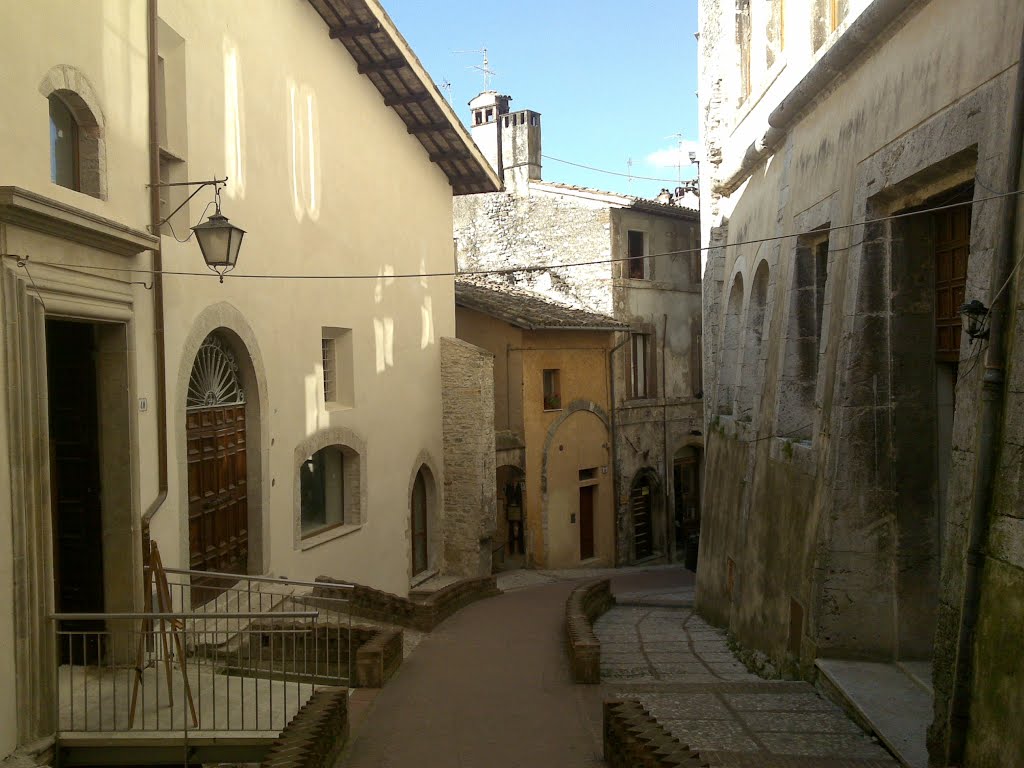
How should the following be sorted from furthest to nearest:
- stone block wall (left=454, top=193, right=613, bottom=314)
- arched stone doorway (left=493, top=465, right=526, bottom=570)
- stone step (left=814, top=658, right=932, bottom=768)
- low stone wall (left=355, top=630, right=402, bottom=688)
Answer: stone block wall (left=454, top=193, right=613, bottom=314), arched stone doorway (left=493, top=465, right=526, bottom=570), low stone wall (left=355, top=630, right=402, bottom=688), stone step (left=814, top=658, right=932, bottom=768)

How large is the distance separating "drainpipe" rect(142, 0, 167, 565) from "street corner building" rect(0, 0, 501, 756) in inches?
0.9

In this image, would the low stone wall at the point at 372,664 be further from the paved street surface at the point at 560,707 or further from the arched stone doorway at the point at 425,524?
the arched stone doorway at the point at 425,524

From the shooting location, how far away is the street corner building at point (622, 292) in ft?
79.7

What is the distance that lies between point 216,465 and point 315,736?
455 cm

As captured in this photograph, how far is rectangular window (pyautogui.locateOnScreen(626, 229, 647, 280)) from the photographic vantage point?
25.1 metres

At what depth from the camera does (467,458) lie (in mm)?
17203

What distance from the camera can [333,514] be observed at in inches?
533

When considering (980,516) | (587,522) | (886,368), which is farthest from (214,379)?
(587,522)

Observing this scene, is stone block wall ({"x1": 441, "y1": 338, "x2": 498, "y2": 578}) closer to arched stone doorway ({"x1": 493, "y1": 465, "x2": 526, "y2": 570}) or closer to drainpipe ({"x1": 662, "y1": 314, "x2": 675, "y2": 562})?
arched stone doorway ({"x1": 493, "y1": 465, "x2": 526, "y2": 570})

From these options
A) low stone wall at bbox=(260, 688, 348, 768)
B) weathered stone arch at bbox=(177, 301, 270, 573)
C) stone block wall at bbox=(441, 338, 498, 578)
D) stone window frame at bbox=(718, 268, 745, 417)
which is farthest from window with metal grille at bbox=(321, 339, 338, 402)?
low stone wall at bbox=(260, 688, 348, 768)

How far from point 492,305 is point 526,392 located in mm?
2055

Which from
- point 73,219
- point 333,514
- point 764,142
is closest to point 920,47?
point 764,142

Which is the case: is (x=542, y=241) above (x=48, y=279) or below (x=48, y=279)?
above

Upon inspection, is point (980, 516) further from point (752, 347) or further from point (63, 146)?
point (752, 347)
